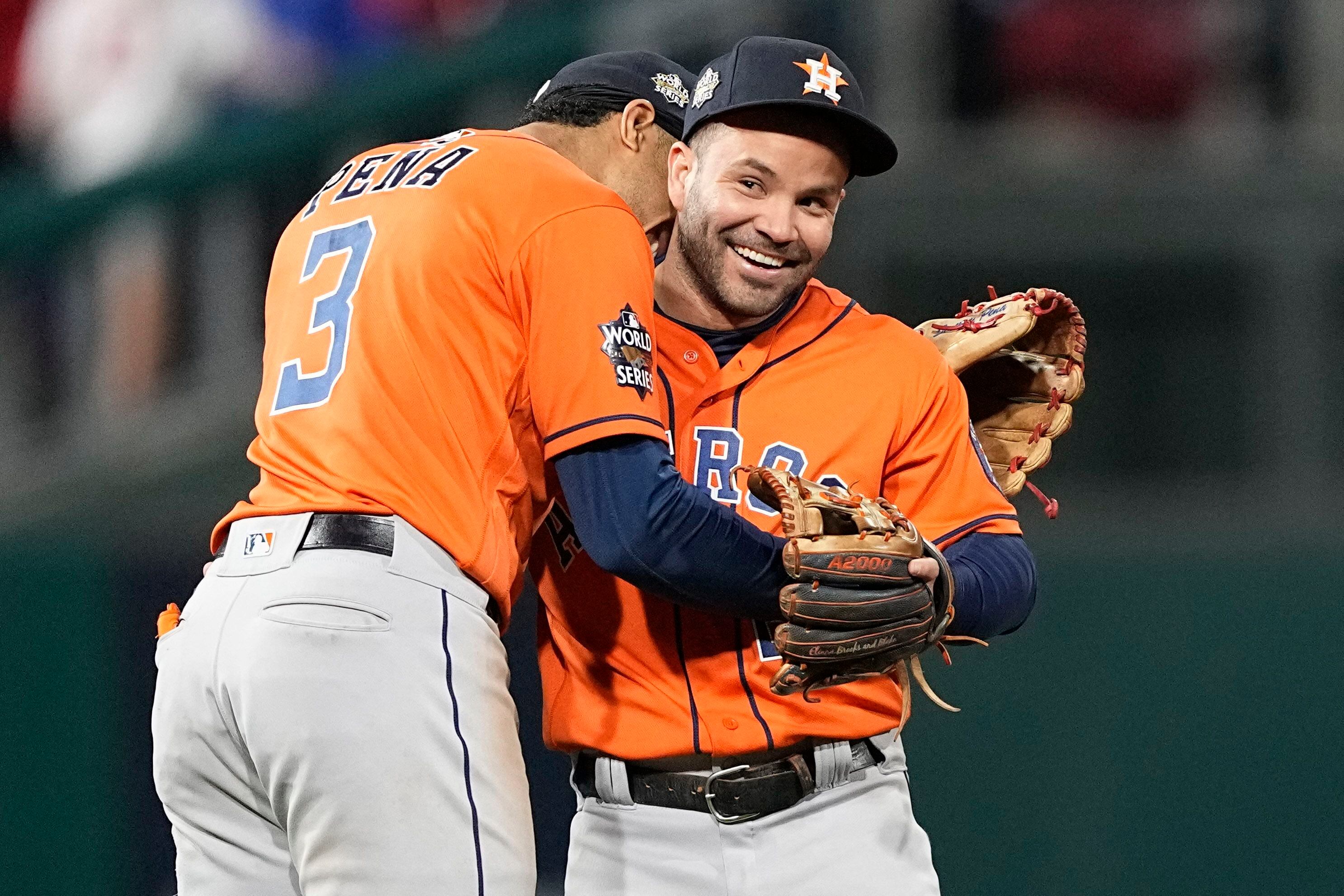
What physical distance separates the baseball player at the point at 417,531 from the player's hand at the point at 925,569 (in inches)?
7.3

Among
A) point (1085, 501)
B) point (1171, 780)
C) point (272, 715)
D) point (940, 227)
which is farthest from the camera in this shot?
point (940, 227)

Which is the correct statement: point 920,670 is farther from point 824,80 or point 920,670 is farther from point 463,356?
point 824,80

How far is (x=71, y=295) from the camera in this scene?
351cm

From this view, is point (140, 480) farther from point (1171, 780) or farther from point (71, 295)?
point (1171, 780)

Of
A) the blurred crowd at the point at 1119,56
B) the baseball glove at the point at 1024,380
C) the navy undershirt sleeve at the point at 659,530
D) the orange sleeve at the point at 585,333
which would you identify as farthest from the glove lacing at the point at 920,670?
the blurred crowd at the point at 1119,56

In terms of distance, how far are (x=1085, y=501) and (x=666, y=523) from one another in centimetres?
308

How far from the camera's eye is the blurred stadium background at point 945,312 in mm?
3529

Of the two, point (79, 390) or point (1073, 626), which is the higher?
point (79, 390)

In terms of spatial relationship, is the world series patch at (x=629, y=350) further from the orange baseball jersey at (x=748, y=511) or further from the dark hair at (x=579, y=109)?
the dark hair at (x=579, y=109)

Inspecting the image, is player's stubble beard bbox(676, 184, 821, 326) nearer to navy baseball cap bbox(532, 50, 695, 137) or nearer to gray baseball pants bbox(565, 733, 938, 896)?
navy baseball cap bbox(532, 50, 695, 137)

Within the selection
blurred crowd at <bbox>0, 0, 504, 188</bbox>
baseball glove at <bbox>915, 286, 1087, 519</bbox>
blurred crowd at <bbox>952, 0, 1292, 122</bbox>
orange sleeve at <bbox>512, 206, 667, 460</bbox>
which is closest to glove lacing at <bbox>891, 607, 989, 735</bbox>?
baseball glove at <bbox>915, 286, 1087, 519</bbox>

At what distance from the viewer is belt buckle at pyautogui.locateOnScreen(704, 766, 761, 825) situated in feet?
7.67

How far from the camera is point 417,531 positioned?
6.70 feet

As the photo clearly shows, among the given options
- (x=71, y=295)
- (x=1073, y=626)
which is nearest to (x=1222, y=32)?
(x=1073, y=626)
